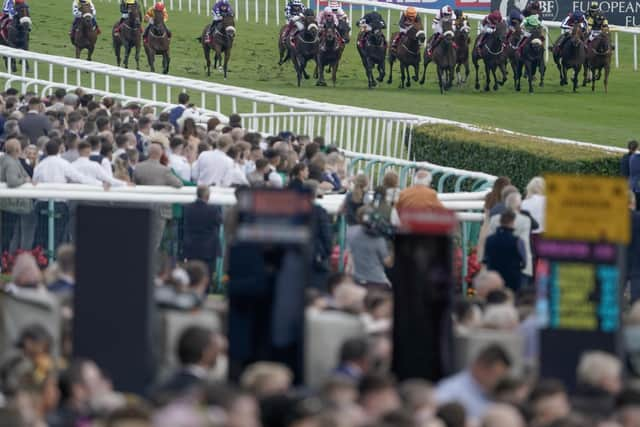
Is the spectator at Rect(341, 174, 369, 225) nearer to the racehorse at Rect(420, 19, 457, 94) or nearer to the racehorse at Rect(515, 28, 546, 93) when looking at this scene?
the racehorse at Rect(420, 19, 457, 94)

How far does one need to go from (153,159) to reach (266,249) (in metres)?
6.33

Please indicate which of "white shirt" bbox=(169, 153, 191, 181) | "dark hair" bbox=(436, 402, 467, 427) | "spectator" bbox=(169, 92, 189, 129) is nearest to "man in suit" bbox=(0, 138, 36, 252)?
"white shirt" bbox=(169, 153, 191, 181)

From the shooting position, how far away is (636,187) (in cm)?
1683

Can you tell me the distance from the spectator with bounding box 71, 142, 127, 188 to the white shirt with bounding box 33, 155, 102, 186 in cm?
6

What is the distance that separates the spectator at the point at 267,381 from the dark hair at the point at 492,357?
0.85 metres

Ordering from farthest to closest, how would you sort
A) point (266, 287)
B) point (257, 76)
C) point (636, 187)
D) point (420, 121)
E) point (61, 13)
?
point (61, 13) < point (257, 76) < point (420, 121) < point (636, 187) < point (266, 287)

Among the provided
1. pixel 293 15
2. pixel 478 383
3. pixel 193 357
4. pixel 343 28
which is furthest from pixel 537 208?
pixel 293 15

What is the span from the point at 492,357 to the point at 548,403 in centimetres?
54

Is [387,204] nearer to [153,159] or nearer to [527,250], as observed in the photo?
[527,250]

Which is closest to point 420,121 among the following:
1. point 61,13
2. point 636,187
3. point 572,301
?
point 636,187

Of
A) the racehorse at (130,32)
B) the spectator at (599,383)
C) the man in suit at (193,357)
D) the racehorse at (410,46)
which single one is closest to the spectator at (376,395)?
the man in suit at (193,357)

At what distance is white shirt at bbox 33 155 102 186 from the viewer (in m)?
13.6

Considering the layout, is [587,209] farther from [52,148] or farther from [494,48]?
[494,48]

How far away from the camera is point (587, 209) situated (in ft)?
25.8
